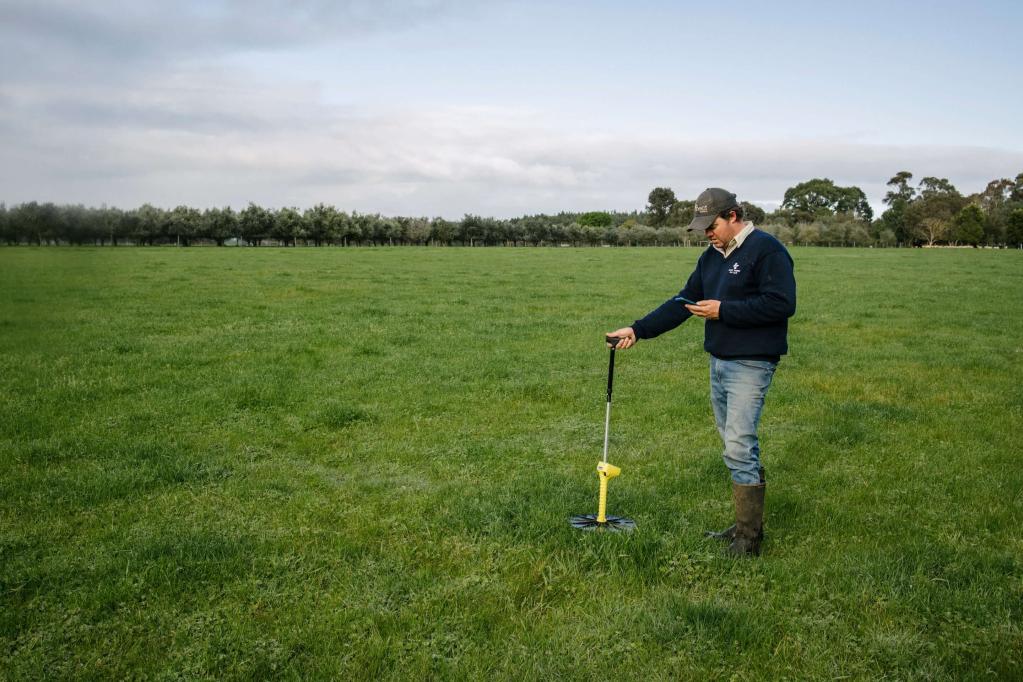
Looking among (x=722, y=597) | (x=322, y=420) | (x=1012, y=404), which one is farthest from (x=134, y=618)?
(x=1012, y=404)

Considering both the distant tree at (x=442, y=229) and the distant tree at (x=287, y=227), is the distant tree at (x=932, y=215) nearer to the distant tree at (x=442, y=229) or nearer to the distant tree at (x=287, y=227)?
the distant tree at (x=442, y=229)

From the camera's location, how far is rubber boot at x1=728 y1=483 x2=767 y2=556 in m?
6.23

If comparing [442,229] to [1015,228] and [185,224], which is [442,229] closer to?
[185,224]

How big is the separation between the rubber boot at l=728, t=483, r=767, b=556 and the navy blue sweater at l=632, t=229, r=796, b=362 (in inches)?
48.1

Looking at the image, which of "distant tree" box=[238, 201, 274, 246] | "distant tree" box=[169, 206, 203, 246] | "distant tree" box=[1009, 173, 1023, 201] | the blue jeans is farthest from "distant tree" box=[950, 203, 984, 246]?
the blue jeans

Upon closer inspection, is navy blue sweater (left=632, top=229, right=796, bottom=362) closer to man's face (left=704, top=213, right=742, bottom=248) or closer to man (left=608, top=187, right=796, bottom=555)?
man (left=608, top=187, right=796, bottom=555)

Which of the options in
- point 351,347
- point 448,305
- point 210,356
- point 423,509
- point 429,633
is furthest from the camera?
point 448,305

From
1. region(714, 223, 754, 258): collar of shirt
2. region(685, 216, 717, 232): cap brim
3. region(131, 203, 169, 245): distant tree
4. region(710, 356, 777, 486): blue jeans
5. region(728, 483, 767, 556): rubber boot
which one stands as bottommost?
region(728, 483, 767, 556): rubber boot

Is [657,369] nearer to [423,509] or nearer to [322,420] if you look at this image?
[322,420]

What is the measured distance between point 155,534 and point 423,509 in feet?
8.39

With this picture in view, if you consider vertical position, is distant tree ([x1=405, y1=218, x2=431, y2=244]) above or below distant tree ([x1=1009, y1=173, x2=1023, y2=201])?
below

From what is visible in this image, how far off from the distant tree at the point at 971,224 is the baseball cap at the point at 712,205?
498 ft

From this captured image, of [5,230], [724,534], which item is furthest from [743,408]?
[5,230]

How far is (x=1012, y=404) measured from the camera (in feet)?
38.8
